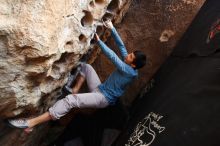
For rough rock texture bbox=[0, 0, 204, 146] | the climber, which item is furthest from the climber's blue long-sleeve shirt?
rough rock texture bbox=[0, 0, 204, 146]

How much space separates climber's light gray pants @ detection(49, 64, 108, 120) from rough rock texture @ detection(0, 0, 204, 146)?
0.11 m

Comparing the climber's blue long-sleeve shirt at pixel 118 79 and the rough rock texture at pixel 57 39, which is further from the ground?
the rough rock texture at pixel 57 39

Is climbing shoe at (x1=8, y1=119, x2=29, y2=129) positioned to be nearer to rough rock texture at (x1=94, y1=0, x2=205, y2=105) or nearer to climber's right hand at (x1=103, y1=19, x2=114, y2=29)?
climber's right hand at (x1=103, y1=19, x2=114, y2=29)

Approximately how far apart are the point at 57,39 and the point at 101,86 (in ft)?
2.74

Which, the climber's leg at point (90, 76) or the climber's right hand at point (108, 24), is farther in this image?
the climber's leg at point (90, 76)

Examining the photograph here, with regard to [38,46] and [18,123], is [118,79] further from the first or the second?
[38,46]

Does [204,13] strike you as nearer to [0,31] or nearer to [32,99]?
[32,99]

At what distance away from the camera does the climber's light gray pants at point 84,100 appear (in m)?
2.71

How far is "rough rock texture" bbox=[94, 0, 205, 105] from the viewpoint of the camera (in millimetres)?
3463

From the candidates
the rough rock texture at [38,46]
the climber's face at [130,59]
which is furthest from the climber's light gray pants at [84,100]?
the climber's face at [130,59]

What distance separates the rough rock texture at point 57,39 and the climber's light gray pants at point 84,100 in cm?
11

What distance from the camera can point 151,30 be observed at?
3512 millimetres

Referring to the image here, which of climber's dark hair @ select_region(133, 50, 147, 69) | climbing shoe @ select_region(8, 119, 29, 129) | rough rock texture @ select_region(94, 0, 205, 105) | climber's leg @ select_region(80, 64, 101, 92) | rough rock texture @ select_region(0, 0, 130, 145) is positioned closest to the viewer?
rough rock texture @ select_region(0, 0, 130, 145)

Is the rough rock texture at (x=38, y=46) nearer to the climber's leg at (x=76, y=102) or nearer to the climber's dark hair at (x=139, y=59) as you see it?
the climber's leg at (x=76, y=102)
